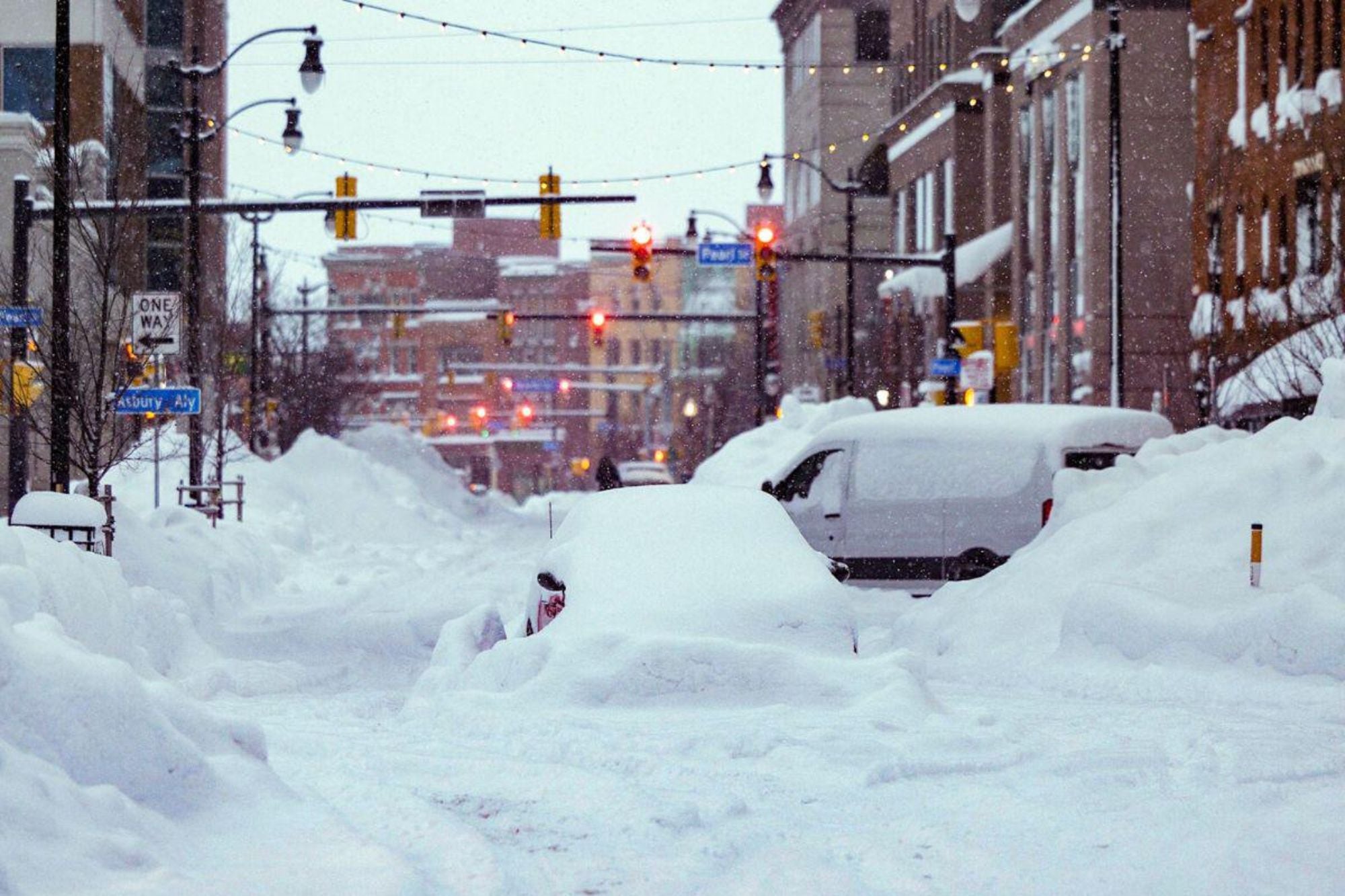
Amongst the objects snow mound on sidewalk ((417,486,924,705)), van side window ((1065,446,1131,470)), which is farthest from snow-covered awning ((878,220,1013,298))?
snow mound on sidewalk ((417,486,924,705))

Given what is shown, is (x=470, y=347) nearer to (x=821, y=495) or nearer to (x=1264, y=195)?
(x=1264, y=195)

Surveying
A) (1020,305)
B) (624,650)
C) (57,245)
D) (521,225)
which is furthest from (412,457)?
(521,225)

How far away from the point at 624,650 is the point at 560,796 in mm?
2435

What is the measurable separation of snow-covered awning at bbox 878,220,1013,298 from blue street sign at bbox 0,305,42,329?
37.0m

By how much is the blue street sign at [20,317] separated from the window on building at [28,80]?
1329 inches

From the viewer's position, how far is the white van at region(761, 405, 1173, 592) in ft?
67.8

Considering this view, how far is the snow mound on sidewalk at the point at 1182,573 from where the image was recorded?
13.6 metres

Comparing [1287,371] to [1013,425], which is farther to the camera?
[1287,371]

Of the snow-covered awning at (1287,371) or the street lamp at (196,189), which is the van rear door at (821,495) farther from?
the street lamp at (196,189)

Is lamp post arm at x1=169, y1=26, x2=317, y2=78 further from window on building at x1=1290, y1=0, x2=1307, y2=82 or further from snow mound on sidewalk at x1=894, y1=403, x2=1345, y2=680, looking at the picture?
window on building at x1=1290, y1=0, x2=1307, y2=82

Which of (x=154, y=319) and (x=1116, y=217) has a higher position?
(x=1116, y=217)

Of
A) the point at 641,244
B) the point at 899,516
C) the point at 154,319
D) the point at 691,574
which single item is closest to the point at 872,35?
the point at 641,244

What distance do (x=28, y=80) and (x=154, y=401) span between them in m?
34.8

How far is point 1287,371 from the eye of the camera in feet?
96.2
